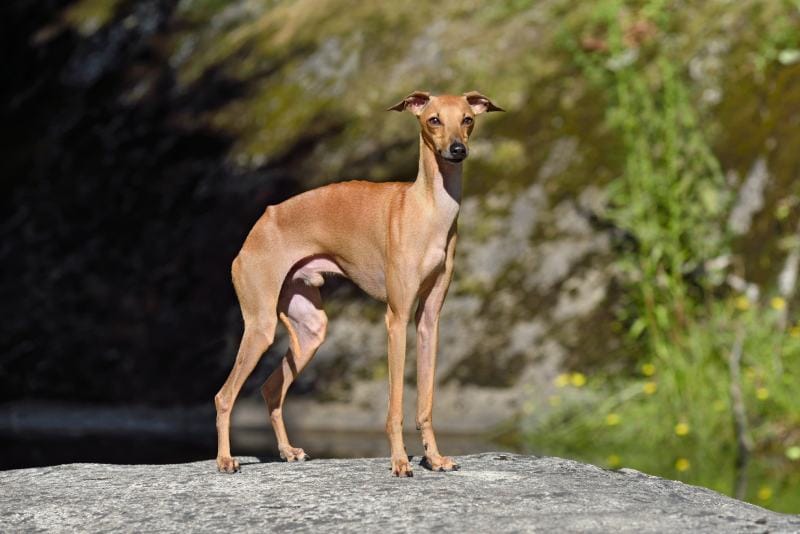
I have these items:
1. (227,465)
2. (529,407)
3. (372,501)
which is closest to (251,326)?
(227,465)

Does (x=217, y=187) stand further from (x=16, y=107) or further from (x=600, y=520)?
(x=600, y=520)

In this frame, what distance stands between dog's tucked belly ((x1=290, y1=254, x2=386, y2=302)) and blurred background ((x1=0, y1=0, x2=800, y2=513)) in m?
3.29

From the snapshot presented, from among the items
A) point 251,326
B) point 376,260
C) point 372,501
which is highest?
point 376,260

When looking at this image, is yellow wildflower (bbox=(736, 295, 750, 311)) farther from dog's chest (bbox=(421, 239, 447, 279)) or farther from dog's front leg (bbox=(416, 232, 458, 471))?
dog's chest (bbox=(421, 239, 447, 279))

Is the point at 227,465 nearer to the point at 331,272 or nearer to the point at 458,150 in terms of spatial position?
the point at 331,272

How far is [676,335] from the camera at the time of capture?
10.0m

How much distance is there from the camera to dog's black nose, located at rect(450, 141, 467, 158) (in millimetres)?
5746

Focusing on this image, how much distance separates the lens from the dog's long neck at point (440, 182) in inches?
239

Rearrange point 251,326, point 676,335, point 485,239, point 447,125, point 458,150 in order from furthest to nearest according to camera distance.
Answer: point 485,239
point 676,335
point 251,326
point 447,125
point 458,150

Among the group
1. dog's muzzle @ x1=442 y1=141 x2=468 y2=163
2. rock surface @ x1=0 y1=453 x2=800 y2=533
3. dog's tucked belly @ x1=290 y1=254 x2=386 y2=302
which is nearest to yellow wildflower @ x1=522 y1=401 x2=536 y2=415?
rock surface @ x1=0 y1=453 x2=800 y2=533

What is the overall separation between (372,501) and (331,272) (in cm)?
142

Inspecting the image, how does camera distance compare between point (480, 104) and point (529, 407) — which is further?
point (529, 407)

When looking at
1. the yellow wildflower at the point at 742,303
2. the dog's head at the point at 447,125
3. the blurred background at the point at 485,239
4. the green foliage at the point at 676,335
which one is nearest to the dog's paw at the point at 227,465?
the dog's head at the point at 447,125

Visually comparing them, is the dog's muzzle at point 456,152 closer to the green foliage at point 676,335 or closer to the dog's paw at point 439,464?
the dog's paw at point 439,464
